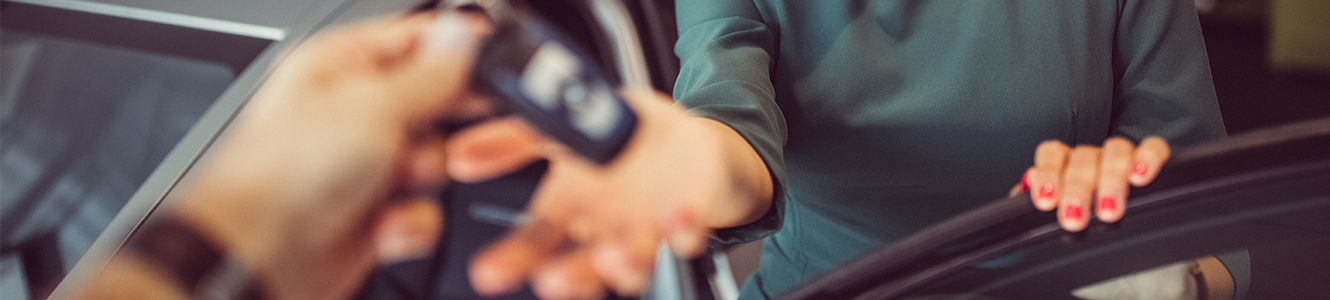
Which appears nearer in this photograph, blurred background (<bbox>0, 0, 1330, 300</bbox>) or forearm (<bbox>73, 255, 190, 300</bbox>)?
forearm (<bbox>73, 255, 190, 300</bbox>)

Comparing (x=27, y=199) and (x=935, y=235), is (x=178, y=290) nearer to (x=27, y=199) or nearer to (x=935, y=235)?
(x=935, y=235)

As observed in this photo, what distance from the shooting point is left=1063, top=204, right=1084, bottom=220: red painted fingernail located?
1.73ft

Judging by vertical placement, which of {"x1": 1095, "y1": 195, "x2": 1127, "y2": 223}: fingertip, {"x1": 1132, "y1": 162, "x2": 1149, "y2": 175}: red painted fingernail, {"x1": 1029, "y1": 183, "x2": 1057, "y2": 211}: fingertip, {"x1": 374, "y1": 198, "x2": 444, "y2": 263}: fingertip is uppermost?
{"x1": 1132, "y1": 162, "x2": 1149, "y2": 175}: red painted fingernail

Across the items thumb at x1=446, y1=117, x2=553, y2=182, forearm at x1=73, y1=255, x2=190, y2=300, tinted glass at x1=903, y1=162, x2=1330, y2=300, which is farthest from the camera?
tinted glass at x1=903, y1=162, x2=1330, y2=300

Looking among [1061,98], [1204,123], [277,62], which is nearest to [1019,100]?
[1061,98]

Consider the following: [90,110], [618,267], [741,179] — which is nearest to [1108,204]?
[741,179]

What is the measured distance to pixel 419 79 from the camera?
373mm

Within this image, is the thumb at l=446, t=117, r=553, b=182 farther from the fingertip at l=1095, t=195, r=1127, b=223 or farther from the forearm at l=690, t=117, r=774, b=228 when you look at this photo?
the fingertip at l=1095, t=195, r=1127, b=223

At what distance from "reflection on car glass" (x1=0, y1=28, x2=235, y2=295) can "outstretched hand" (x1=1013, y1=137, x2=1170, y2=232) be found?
924mm

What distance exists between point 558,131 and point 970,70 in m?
0.57

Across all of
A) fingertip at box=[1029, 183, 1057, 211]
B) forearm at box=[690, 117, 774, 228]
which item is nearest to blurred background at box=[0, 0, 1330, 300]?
forearm at box=[690, 117, 774, 228]

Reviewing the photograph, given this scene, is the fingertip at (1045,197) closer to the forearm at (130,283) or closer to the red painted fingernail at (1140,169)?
the red painted fingernail at (1140,169)

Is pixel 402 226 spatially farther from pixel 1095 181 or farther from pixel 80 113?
pixel 80 113

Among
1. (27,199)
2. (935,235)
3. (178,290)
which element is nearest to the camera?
(178,290)
